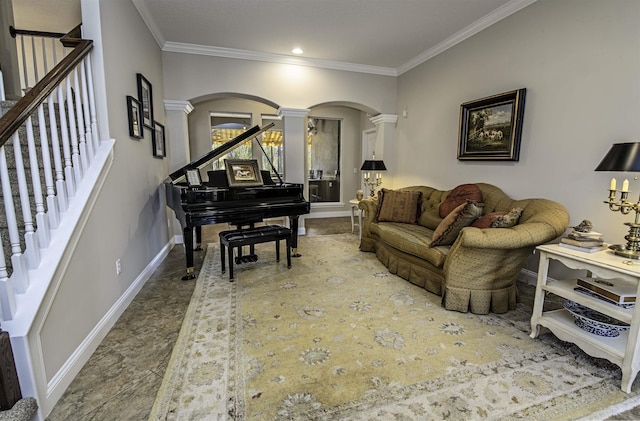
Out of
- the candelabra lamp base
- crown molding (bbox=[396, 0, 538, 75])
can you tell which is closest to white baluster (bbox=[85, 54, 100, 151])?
the candelabra lamp base

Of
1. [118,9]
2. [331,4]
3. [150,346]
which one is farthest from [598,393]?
[118,9]

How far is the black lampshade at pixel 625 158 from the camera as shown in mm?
1764

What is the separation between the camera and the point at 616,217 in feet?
7.84

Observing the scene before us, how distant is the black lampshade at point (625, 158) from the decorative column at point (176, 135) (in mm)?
4772

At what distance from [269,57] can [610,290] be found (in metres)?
4.77

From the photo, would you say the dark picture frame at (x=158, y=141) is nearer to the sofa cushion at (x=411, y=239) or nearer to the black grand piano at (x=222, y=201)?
the black grand piano at (x=222, y=201)

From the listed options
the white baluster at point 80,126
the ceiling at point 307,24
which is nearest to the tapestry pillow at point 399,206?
the ceiling at point 307,24

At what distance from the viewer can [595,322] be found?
186 centimetres

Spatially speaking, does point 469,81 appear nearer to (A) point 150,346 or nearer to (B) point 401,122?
(B) point 401,122

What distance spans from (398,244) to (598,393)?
187 cm

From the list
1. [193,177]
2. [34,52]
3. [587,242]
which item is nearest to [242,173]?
[193,177]

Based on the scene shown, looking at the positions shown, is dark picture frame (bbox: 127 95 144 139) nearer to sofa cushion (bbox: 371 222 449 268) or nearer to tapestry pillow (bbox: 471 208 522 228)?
sofa cushion (bbox: 371 222 449 268)

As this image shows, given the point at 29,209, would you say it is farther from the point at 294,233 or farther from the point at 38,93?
the point at 294,233

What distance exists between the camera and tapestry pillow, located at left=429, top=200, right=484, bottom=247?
2.67 m
